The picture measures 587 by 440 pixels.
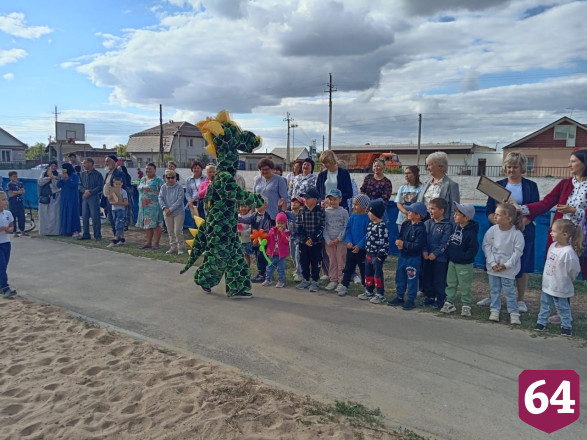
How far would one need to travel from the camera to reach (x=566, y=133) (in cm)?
3962

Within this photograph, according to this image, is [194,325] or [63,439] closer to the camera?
[63,439]

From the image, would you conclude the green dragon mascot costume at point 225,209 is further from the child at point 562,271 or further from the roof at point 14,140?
the roof at point 14,140

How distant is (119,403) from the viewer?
348 centimetres

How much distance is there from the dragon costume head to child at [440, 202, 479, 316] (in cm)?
297

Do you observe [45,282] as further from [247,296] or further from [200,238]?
[247,296]

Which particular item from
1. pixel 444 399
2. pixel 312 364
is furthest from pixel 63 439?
pixel 444 399

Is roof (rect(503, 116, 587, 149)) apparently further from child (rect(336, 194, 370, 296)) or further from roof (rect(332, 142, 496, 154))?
child (rect(336, 194, 370, 296))

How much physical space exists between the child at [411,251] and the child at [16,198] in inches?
390

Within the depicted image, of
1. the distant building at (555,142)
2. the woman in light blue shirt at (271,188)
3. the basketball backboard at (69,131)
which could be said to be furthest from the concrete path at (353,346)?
the basketball backboard at (69,131)

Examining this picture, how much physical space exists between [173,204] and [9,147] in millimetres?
60913

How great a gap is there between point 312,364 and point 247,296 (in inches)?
86.3

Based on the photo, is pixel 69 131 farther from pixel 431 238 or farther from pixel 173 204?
pixel 431 238

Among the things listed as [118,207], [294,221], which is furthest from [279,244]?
[118,207]

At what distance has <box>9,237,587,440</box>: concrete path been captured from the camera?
3.41 m
